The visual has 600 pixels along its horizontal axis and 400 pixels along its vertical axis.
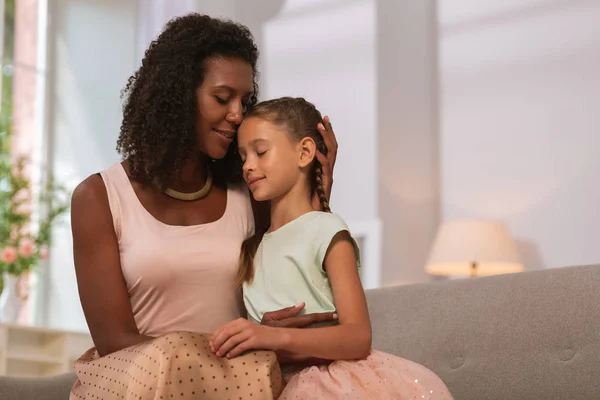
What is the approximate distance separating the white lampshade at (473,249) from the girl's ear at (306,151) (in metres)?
2.79

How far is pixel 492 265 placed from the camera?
4.88 m

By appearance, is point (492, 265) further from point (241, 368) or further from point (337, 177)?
point (241, 368)

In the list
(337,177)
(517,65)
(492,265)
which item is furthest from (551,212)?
(337,177)

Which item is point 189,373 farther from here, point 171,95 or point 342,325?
point 171,95

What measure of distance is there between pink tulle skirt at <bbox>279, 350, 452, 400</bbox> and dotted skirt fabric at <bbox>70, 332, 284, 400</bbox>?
6 centimetres

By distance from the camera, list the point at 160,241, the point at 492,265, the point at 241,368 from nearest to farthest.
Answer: the point at 241,368 → the point at 160,241 → the point at 492,265

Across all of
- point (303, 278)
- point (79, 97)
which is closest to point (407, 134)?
point (79, 97)

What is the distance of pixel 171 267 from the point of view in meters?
2.15

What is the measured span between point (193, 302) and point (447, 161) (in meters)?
3.55

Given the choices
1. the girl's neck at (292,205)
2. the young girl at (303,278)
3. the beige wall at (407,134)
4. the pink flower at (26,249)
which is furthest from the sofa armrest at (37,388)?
the beige wall at (407,134)

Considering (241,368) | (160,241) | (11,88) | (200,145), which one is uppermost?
(11,88)

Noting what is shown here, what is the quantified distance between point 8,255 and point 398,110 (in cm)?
233

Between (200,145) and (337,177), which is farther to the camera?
(337,177)

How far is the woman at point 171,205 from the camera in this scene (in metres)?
2.10
